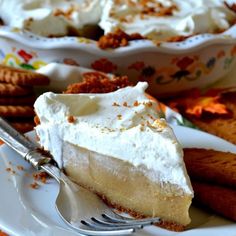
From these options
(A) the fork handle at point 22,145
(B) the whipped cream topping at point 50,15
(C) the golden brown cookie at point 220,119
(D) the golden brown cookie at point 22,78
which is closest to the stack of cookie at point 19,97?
(D) the golden brown cookie at point 22,78

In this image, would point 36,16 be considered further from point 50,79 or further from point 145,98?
point 145,98

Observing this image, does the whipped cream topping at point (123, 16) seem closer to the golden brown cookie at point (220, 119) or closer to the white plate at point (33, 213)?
the golden brown cookie at point (220, 119)

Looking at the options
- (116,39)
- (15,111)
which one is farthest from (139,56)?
(15,111)

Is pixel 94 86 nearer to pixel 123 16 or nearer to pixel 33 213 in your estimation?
pixel 33 213

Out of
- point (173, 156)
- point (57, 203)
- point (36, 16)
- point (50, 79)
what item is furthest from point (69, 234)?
point (36, 16)

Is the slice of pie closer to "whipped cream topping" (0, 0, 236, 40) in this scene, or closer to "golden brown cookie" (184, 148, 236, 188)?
"golden brown cookie" (184, 148, 236, 188)

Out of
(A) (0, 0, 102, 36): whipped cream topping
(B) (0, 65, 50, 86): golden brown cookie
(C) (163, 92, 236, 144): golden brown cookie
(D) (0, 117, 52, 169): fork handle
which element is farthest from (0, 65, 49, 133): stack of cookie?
(C) (163, 92, 236, 144): golden brown cookie
